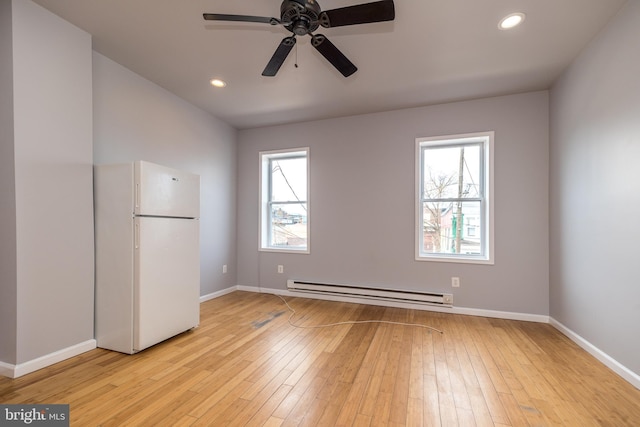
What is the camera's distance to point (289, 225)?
177 inches

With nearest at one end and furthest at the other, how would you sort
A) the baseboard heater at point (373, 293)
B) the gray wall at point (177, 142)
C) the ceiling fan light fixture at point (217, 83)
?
the gray wall at point (177, 142) < the ceiling fan light fixture at point (217, 83) < the baseboard heater at point (373, 293)

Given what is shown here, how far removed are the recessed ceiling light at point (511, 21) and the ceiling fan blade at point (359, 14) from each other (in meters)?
1.10

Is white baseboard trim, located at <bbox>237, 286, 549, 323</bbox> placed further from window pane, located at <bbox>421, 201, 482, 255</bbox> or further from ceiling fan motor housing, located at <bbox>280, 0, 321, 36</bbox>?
ceiling fan motor housing, located at <bbox>280, 0, 321, 36</bbox>

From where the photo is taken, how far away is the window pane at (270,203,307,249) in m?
4.38

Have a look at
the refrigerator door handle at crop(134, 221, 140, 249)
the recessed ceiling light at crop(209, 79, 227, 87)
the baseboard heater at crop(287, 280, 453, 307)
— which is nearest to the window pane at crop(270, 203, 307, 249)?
the baseboard heater at crop(287, 280, 453, 307)

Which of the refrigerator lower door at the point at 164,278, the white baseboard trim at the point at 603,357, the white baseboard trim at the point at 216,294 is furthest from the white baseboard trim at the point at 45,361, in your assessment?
the white baseboard trim at the point at 603,357

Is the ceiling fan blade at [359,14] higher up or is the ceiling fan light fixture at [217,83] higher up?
the ceiling fan light fixture at [217,83]

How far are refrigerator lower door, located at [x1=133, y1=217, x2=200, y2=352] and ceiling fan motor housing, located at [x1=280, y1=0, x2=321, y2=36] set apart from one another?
6.27ft

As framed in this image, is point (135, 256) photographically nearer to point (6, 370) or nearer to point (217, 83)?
point (6, 370)

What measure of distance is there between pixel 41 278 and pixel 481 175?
175 inches

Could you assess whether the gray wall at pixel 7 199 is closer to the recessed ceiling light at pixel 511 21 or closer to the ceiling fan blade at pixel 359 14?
the ceiling fan blade at pixel 359 14

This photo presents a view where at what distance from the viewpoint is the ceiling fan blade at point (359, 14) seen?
1537 millimetres

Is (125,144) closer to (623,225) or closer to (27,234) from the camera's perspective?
(27,234)

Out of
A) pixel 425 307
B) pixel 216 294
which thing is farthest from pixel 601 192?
pixel 216 294
